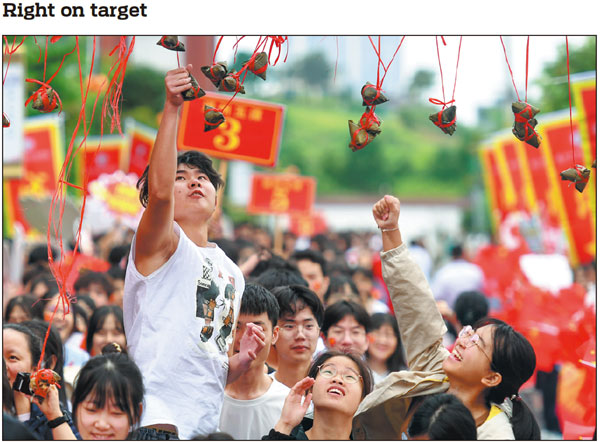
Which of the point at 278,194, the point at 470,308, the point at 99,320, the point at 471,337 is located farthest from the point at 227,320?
the point at 278,194

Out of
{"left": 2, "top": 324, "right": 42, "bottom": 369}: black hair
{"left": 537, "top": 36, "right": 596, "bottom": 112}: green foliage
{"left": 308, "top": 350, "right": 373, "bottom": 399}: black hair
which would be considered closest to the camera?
{"left": 308, "top": 350, "right": 373, "bottom": 399}: black hair

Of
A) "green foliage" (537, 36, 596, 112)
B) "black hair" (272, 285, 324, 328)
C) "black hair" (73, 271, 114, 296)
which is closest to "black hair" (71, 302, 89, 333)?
"black hair" (73, 271, 114, 296)

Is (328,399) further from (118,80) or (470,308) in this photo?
(470,308)

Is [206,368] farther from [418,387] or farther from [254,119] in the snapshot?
[254,119]

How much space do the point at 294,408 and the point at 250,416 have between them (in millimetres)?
538

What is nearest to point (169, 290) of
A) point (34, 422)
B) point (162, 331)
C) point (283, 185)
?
point (162, 331)

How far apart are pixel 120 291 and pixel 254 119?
2834 millimetres

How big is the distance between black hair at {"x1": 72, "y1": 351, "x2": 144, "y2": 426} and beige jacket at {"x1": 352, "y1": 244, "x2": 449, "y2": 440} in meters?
0.94

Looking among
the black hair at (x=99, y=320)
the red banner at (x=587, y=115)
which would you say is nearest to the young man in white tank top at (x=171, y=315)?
the black hair at (x=99, y=320)

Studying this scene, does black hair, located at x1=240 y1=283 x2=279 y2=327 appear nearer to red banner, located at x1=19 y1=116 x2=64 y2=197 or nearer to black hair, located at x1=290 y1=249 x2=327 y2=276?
black hair, located at x1=290 y1=249 x2=327 y2=276

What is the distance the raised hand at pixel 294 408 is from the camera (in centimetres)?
344

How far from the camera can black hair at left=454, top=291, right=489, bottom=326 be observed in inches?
279
